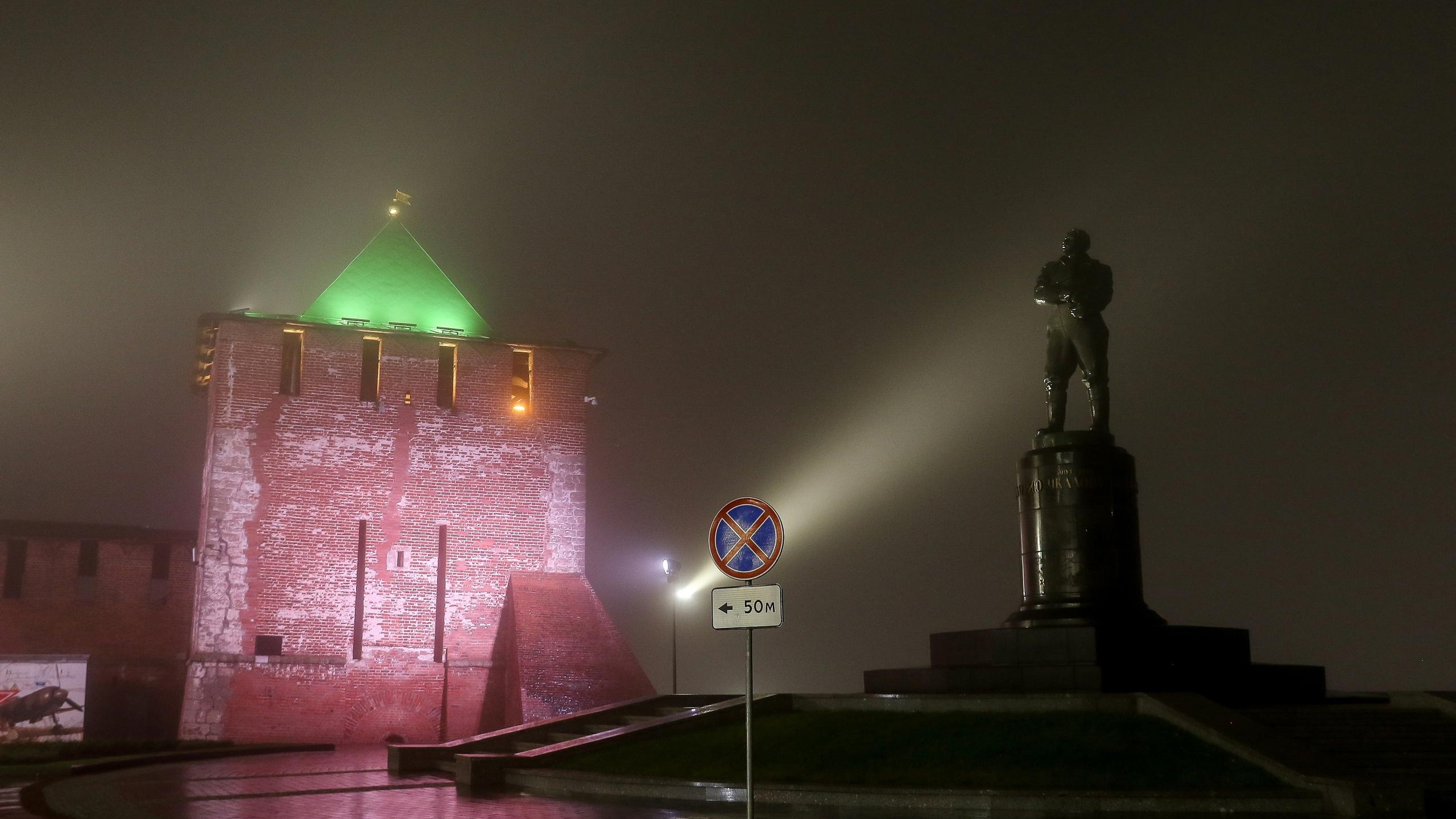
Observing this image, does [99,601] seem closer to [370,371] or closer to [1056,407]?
[370,371]

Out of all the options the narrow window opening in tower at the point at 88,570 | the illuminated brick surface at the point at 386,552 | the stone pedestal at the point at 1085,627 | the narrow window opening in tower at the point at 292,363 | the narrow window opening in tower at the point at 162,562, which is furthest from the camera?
the narrow window opening in tower at the point at 162,562

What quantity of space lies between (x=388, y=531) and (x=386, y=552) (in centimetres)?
39

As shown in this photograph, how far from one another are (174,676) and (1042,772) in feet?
74.6

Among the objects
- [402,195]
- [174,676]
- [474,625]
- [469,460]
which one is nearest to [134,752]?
[474,625]

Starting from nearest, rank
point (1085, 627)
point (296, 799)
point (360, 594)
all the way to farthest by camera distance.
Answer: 1. point (296, 799)
2. point (1085, 627)
3. point (360, 594)

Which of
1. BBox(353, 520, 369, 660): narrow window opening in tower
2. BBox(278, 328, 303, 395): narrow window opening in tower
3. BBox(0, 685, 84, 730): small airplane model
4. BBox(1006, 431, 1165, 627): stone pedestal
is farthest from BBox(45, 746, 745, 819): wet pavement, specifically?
BBox(278, 328, 303, 395): narrow window opening in tower

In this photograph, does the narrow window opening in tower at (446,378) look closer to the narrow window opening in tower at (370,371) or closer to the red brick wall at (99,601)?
the narrow window opening in tower at (370,371)

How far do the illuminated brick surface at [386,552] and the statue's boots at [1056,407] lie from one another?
32.0 ft

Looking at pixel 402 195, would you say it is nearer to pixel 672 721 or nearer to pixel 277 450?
pixel 277 450

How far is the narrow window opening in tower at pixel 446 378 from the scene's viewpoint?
22.9 metres

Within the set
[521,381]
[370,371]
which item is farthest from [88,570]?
[521,381]

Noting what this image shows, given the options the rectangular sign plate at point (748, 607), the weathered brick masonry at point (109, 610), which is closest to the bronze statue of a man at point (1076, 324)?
the rectangular sign plate at point (748, 607)

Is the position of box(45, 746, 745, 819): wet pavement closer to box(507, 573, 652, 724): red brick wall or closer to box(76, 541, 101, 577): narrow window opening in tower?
box(507, 573, 652, 724): red brick wall

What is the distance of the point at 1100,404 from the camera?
12.8 m
